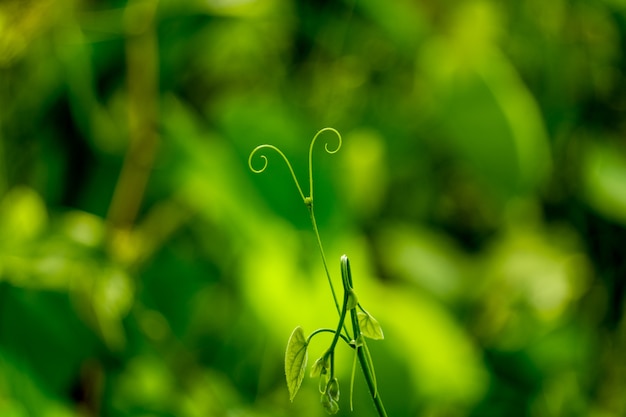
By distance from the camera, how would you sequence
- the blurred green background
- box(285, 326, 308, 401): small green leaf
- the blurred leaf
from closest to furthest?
box(285, 326, 308, 401): small green leaf, the blurred green background, the blurred leaf

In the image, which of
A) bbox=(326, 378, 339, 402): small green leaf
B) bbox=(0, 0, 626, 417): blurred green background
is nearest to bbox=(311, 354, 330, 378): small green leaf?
bbox=(326, 378, 339, 402): small green leaf

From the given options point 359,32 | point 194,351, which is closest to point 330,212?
point 194,351

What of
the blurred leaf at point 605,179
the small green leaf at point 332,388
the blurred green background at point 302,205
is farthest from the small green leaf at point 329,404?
the blurred leaf at point 605,179

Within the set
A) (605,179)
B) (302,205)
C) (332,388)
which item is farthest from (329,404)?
(605,179)

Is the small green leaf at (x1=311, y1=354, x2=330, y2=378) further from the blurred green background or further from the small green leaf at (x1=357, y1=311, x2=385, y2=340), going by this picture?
the blurred green background

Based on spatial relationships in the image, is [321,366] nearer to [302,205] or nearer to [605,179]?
[302,205]

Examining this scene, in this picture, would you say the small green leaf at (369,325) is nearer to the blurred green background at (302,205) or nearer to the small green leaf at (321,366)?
the small green leaf at (321,366)
